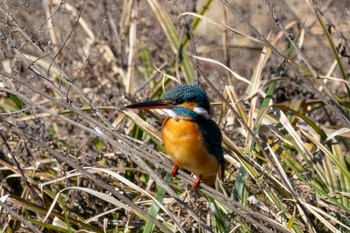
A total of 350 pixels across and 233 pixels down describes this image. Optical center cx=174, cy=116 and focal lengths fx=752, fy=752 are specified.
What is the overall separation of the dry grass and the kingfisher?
106mm

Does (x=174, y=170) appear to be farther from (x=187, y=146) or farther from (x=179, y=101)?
(x=179, y=101)

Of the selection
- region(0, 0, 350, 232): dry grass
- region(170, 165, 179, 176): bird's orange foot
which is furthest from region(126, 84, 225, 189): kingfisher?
region(0, 0, 350, 232): dry grass

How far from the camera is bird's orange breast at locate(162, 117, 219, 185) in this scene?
328 centimetres

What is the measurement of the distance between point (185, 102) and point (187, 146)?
199mm

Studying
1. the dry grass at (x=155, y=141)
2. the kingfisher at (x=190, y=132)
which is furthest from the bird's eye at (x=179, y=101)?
the dry grass at (x=155, y=141)

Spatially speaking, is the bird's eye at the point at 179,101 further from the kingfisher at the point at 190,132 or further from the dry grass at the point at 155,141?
the dry grass at the point at 155,141

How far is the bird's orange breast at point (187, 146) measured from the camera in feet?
10.8

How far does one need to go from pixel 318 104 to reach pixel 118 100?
3.89ft

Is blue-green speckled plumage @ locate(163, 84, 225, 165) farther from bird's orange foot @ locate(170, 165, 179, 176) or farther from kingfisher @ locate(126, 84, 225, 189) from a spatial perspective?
bird's orange foot @ locate(170, 165, 179, 176)

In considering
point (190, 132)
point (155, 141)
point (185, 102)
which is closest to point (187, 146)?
point (190, 132)

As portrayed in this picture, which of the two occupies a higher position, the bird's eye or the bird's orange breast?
the bird's eye

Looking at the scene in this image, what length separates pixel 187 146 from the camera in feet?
10.8

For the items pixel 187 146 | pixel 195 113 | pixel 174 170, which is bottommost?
pixel 174 170

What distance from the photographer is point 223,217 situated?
11.4ft
